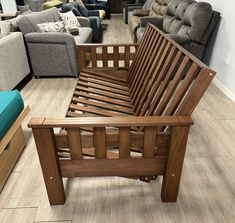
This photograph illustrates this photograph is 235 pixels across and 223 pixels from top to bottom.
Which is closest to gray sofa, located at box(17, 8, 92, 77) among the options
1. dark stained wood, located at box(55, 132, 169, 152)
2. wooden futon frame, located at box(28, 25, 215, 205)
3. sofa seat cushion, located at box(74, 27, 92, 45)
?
sofa seat cushion, located at box(74, 27, 92, 45)

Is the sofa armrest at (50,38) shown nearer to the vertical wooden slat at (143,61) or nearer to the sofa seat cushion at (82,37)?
the sofa seat cushion at (82,37)

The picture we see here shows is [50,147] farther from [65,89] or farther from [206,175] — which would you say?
[65,89]

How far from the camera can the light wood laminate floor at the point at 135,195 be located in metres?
1.27

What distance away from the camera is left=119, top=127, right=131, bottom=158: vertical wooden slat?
1071 millimetres

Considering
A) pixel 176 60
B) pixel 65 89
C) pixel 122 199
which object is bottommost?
pixel 65 89

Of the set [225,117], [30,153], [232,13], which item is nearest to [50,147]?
[30,153]

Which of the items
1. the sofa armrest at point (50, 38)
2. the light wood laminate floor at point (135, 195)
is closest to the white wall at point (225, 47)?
the light wood laminate floor at point (135, 195)

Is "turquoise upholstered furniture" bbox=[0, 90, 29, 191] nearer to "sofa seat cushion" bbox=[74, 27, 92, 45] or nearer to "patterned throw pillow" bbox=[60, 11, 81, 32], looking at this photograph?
"sofa seat cushion" bbox=[74, 27, 92, 45]

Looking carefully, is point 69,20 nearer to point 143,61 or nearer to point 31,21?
point 31,21

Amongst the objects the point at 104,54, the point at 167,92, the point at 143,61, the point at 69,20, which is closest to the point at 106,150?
the point at 167,92

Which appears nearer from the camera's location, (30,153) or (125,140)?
(125,140)

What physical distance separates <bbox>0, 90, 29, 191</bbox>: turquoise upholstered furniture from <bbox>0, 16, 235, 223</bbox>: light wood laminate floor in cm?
7

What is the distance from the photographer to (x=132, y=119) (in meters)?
1.05

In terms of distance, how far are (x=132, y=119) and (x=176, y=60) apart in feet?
1.60
